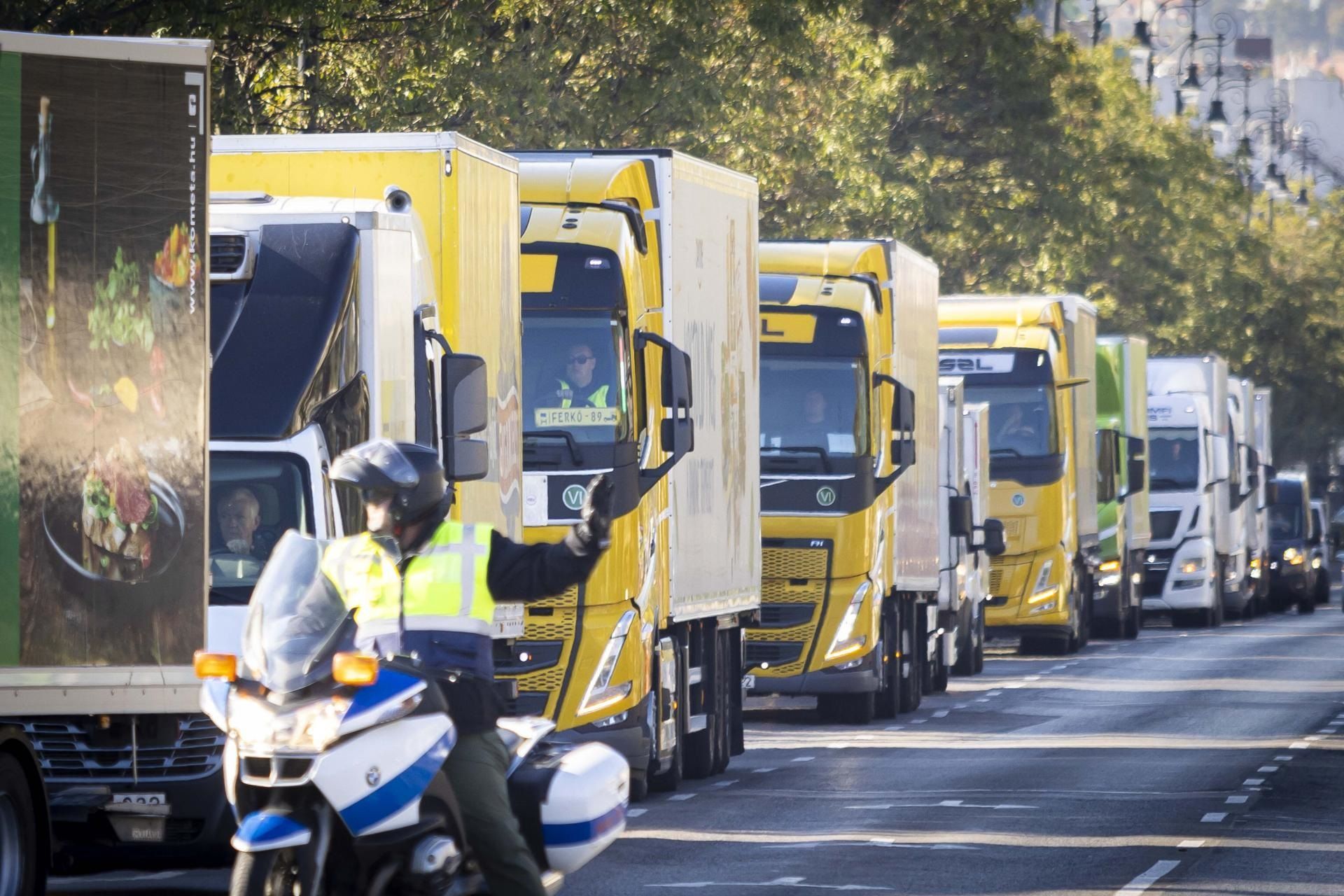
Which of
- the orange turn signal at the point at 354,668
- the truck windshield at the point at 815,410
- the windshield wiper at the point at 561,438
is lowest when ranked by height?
the orange turn signal at the point at 354,668

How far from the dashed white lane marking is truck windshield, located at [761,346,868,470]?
28.7 feet

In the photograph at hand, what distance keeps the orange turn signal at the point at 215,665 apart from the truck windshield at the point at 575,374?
8321mm

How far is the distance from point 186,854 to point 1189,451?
31674 mm

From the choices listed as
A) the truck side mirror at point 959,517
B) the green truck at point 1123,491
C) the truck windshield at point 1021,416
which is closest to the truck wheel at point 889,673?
the truck side mirror at point 959,517

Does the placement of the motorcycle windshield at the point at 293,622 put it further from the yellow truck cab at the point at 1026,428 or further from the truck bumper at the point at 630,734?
the yellow truck cab at the point at 1026,428

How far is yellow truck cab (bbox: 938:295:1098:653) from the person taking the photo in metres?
30.8

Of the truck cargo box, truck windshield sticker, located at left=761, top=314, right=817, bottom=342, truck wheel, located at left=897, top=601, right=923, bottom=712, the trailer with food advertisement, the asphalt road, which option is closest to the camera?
the trailer with food advertisement

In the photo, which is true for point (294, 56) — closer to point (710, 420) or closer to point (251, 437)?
point (710, 420)

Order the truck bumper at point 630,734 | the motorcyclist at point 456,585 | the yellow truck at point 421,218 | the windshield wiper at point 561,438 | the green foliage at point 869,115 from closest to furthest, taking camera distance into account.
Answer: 1. the motorcyclist at point 456,585
2. the yellow truck at point 421,218
3. the windshield wiper at point 561,438
4. the truck bumper at point 630,734
5. the green foliage at point 869,115

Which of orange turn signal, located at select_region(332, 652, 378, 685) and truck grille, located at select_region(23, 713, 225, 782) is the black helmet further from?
truck grille, located at select_region(23, 713, 225, 782)

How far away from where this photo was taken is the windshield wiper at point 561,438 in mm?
14969

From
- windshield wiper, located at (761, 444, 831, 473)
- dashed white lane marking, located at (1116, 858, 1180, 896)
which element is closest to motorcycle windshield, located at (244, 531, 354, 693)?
dashed white lane marking, located at (1116, 858, 1180, 896)

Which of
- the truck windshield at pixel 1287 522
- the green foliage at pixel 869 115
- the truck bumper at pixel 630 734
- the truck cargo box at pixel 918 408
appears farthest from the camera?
the truck windshield at pixel 1287 522

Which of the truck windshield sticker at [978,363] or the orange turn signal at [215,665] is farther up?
the truck windshield sticker at [978,363]
